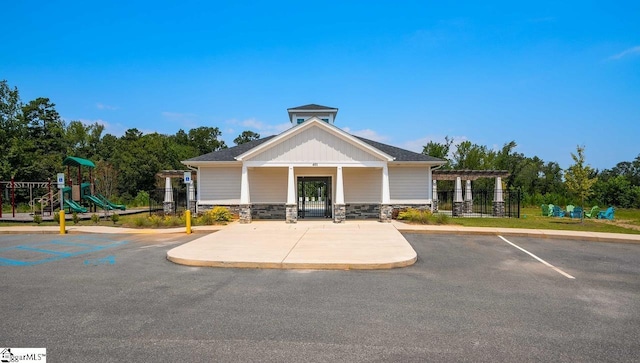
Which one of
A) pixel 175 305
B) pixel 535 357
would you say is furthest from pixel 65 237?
pixel 535 357

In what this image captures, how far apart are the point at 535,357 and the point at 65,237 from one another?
1562cm

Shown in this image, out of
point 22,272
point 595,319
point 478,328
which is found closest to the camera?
point 478,328

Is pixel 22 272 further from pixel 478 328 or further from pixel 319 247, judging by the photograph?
pixel 478 328

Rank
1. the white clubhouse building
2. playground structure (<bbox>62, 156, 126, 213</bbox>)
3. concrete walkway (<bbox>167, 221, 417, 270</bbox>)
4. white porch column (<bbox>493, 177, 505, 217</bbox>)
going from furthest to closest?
white porch column (<bbox>493, 177, 505, 217</bbox>) → playground structure (<bbox>62, 156, 126, 213</bbox>) → the white clubhouse building → concrete walkway (<bbox>167, 221, 417, 270</bbox>)

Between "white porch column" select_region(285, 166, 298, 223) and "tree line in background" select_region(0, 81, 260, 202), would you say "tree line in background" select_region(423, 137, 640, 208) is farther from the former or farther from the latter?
"tree line in background" select_region(0, 81, 260, 202)

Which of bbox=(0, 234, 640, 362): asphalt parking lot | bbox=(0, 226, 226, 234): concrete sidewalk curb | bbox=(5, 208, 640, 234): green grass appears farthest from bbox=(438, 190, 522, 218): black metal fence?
bbox=(0, 226, 226, 234): concrete sidewalk curb

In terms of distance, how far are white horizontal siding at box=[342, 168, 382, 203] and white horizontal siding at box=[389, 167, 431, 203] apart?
82cm

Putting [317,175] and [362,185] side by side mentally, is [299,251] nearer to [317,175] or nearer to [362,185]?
[317,175]

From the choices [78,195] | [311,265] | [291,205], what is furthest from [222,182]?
[311,265]

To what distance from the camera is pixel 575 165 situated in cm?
2059

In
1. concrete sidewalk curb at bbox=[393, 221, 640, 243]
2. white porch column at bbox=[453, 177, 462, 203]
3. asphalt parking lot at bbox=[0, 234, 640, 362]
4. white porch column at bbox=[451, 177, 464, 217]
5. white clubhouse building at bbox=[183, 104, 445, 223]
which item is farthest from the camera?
white porch column at bbox=[453, 177, 462, 203]

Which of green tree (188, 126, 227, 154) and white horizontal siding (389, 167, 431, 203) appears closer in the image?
white horizontal siding (389, 167, 431, 203)

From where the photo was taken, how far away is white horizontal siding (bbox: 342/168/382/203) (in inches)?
822

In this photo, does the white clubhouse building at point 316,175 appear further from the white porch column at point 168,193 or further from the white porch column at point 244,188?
the white porch column at point 168,193
